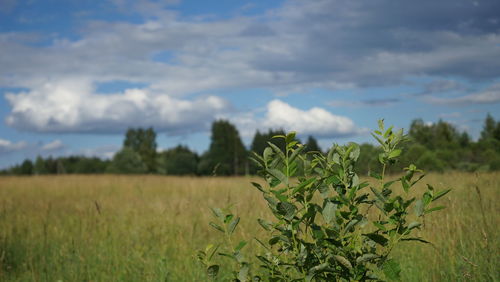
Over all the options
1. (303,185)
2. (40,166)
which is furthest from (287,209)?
(40,166)

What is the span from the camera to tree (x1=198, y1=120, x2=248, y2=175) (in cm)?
5456

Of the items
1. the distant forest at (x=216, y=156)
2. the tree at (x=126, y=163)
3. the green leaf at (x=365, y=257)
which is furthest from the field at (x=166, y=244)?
the tree at (x=126, y=163)

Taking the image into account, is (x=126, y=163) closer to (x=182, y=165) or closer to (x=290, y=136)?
(x=182, y=165)

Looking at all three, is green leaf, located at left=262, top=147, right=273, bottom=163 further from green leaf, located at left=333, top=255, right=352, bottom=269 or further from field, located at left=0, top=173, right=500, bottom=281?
field, located at left=0, top=173, right=500, bottom=281

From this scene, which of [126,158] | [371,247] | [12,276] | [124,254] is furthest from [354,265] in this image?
[126,158]

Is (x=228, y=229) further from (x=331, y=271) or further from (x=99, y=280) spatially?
(x=99, y=280)

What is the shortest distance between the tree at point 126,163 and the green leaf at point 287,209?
50.7 meters

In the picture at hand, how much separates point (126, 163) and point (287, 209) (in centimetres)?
5287

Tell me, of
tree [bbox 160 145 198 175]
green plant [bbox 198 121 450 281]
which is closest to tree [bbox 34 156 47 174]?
tree [bbox 160 145 198 175]

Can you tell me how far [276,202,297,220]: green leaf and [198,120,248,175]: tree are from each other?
5249 centimetres

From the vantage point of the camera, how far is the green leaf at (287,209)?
1.59 meters

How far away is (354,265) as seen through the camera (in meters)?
1.69

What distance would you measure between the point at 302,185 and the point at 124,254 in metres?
3.55

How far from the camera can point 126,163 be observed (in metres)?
51.8
